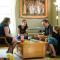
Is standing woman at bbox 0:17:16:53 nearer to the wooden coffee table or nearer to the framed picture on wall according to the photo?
the wooden coffee table

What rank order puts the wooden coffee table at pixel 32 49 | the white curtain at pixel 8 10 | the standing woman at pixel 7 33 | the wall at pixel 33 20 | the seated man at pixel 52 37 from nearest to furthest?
the wooden coffee table at pixel 32 49 < the standing woman at pixel 7 33 < the seated man at pixel 52 37 < the white curtain at pixel 8 10 < the wall at pixel 33 20

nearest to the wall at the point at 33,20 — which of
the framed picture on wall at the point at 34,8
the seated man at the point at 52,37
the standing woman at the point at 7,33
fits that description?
the framed picture on wall at the point at 34,8

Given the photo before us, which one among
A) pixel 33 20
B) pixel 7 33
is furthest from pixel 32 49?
pixel 33 20

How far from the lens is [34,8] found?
27.5ft

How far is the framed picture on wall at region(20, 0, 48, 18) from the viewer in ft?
27.3

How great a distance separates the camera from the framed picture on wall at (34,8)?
27.3 feet

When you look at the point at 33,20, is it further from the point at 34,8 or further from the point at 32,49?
the point at 32,49

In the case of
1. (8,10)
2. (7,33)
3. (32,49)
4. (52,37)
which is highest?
(8,10)

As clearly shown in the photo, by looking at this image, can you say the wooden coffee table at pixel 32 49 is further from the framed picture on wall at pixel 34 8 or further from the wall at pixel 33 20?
the framed picture on wall at pixel 34 8

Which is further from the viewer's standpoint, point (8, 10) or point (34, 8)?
point (34, 8)

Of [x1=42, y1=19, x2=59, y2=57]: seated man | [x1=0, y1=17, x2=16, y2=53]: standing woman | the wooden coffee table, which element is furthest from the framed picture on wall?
the wooden coffee table

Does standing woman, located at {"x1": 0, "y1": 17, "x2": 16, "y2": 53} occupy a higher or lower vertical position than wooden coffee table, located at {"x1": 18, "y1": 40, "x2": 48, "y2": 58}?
higher

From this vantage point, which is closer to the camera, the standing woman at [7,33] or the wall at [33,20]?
the standing woman at [7,33]

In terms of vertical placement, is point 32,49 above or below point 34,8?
below
